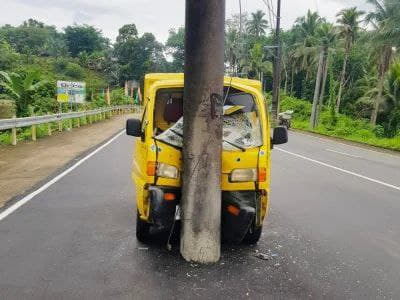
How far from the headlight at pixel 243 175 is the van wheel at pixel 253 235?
80 cm

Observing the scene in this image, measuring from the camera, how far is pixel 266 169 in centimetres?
533

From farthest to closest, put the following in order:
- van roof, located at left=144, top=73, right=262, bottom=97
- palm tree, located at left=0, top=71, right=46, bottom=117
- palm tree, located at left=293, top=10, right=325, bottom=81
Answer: palm tree, located at left=293, top=10, right=325, bottom=81
palm tree, located at left=0, top=71, right=46, bottom=117
van roof, located at left=144, top=73, right=262, bottom=97

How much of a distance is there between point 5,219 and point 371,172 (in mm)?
10180

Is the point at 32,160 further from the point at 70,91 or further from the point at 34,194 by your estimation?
the point at 70,91

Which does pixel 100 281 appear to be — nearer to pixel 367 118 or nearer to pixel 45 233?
pixel 45 233

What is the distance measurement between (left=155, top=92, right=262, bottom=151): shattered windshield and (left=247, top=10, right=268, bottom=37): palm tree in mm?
92071

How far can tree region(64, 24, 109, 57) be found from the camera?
125 metres

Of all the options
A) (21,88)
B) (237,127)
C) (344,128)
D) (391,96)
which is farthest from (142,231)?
(391,96)

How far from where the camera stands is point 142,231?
5797mm

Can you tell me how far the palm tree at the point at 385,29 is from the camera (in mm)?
34688

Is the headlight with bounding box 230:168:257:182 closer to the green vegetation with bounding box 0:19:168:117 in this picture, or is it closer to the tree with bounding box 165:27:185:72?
the green vegetation with bounding box 0:19:168:117

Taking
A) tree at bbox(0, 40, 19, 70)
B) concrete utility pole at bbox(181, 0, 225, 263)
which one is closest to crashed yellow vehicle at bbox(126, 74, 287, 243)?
concrete utility pole at bbox(181, 0, 225, 263)

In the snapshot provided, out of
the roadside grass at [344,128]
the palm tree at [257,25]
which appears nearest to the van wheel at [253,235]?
the roadside grass at [344,128]

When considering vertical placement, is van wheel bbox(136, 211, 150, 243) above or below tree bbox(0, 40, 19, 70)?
below
